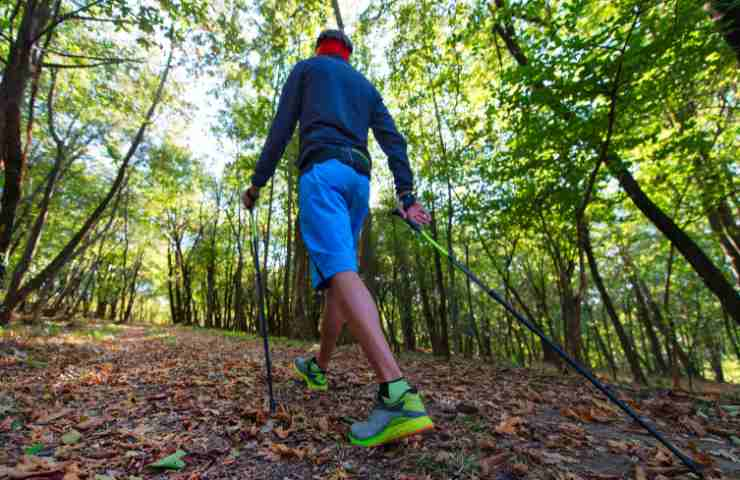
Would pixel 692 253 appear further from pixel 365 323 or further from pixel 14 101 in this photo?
pixel 14 101

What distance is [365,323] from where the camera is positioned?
83.7 inches

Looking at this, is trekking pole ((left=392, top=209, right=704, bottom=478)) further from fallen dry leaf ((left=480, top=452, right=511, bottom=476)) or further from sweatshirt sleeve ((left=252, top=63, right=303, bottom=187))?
sweatshirt sleeve ((left=252, top=63, right=303, bottom=187))

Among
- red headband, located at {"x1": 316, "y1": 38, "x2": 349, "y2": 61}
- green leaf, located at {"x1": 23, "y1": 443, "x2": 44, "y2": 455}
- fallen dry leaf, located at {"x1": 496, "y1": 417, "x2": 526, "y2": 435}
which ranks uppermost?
red headband, located at {"x1": 316, "y1": 38, "x2": 349, "y2": 61}

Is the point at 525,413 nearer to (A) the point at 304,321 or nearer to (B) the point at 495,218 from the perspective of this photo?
(B) the point at 495,218

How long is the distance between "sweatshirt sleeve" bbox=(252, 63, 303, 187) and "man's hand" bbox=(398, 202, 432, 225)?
1107 mm

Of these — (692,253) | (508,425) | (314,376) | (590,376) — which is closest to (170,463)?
(314,376)

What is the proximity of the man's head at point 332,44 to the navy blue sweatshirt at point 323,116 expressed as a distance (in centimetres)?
19

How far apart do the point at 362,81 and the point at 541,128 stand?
396 cm

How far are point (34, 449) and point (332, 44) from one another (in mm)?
3737

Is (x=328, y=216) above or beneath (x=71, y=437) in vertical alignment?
above

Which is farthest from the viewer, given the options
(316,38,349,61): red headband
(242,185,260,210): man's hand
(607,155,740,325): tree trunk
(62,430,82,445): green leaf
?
(607,155,740,325): tree trunk

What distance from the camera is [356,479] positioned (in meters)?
1.80

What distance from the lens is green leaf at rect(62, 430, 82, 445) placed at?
7.40ft

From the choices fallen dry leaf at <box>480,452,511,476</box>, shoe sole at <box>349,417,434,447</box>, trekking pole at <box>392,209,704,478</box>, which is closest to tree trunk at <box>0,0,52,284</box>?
trekking pole at <box>392,209,704,478</box>
